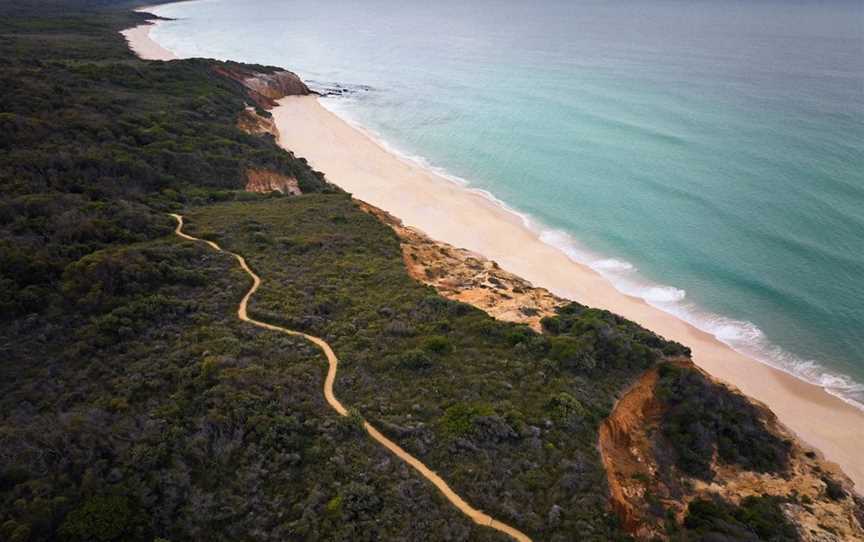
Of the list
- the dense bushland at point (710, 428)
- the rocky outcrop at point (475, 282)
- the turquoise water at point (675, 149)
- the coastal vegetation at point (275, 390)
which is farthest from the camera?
the turquoise water at point (675, 149)

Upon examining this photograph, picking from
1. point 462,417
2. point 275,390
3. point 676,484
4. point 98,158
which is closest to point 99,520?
point 275,390

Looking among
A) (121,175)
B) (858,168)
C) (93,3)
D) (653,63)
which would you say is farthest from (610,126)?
(93,3)

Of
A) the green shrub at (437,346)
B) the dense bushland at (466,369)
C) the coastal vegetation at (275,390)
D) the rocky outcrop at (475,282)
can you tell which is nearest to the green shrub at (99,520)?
the coastal vegetation at (275,390)

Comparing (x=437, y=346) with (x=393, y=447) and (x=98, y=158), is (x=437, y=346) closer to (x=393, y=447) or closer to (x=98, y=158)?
(x=393, y=447)

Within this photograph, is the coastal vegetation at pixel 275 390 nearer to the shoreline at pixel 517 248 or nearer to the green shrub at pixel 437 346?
the green shrub at pixel 437 346

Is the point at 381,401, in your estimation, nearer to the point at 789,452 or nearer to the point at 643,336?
the point at 643,336
